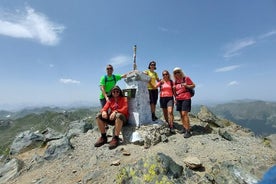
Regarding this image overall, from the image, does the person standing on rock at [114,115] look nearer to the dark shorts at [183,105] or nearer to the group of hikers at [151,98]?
the group of hikers at [151,98]

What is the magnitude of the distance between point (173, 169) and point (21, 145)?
9656 mm

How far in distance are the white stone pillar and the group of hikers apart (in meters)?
0.41

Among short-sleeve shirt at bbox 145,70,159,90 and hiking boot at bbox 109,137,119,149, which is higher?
short-sleeve shirt at bbox 145,70,159,90

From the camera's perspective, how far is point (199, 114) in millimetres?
14773

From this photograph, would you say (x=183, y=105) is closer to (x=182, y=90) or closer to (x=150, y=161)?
(x=182, y=90)

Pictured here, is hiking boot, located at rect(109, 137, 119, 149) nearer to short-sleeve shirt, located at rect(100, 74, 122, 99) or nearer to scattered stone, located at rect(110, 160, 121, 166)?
scattered stone, located at rect(110, 160, 121, 166)

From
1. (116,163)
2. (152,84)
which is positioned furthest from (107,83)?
(116,163)

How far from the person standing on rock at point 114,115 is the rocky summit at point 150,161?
33 centimetres

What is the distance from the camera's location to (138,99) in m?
8.34

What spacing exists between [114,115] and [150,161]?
2562 millimetres

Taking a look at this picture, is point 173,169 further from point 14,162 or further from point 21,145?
point 21,145

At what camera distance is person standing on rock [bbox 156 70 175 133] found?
8.51 metres

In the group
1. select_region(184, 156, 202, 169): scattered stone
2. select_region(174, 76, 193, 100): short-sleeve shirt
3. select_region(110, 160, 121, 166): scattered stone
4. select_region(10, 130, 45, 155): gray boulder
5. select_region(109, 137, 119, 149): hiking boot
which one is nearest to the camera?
select_region(184, 156, 202, 169): scattered stone

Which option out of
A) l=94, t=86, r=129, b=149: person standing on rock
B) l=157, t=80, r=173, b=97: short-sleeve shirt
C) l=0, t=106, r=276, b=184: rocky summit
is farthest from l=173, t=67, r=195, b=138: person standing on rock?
l=94, t=86, r=129, b=149: person standing on rock
